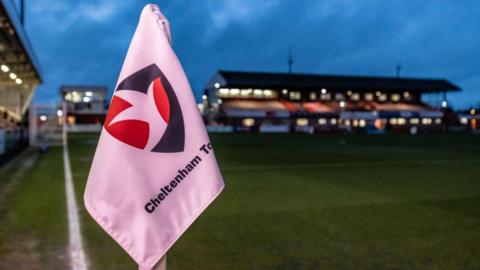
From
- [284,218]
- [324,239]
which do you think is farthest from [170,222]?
[284,218]

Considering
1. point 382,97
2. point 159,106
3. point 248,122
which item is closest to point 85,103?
point 248,122

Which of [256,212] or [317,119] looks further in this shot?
[317,119]

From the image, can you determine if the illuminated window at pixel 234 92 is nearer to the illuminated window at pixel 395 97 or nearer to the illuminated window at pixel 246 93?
the illuminated window at pixel 246 93

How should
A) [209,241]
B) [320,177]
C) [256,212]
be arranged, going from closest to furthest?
[209,241] → [256,212] → [320,177]

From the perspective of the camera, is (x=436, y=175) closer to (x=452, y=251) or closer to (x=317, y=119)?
(x=452, y=251)

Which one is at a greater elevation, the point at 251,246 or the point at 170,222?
the point at 170,222

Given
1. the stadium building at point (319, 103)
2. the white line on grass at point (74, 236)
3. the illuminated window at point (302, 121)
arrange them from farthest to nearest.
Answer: the illuminated window at point (302, 121) → the stadium building at point (319, 103) → the white line on grass at point (74, 236)

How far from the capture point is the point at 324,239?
6.20 m

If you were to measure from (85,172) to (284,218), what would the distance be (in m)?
8.64

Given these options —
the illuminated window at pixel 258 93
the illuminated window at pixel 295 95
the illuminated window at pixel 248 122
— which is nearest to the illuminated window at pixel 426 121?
the illuminated window at pixel 295 95

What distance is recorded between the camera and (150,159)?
7.17 ft

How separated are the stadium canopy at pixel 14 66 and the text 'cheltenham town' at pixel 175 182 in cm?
1363

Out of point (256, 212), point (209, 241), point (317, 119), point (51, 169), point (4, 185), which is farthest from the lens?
point (317, 119)

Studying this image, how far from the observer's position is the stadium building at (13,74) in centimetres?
1841
